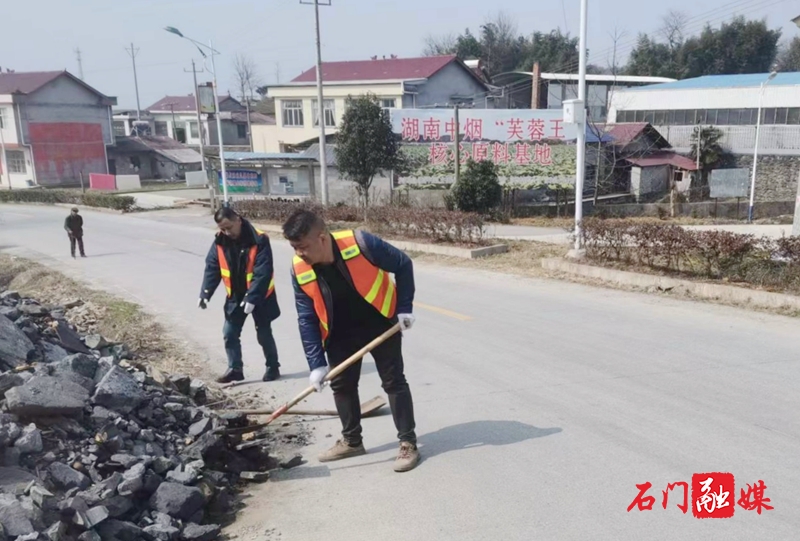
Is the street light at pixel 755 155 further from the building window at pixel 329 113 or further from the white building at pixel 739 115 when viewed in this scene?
the building window at pixel 329 113

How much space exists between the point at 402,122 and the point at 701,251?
18.8m

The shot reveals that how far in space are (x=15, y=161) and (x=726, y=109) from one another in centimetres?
4616

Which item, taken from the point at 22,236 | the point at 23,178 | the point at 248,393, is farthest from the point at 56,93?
the point at 248,393

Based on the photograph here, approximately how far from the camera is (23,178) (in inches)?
1828

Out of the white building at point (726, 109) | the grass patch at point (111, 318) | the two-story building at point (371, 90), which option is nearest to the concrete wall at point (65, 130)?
the two-story building at point (371, 90)

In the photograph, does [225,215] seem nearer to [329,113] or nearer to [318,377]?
[318,377]

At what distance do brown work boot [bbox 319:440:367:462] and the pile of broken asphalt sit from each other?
38 centimetres

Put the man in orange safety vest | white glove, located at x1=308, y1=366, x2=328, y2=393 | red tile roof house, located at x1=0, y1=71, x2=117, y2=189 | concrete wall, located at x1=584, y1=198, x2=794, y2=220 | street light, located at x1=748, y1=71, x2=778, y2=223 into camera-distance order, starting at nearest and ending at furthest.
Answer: the man in orange safety vest < white glove, located at x1=308, y1=366, x2=328, y2=393 < street light, located at x1=748, y1=71, x2=778, y2=223 < concrete wall, located at x1=584, y1=198, x2=794, y2=220 < red tile roof house, located at x1=0, y1=71, x2=117, y2=189

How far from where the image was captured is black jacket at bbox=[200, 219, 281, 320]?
245 inches

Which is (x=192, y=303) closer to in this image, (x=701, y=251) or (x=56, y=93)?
(x=701, y=251)

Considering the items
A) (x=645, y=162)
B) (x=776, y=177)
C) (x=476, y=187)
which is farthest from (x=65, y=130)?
(x=776, y=177)

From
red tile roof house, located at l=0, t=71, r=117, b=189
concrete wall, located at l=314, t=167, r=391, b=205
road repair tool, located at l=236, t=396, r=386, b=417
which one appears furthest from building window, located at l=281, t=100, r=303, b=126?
road repair tool, located at l=236, t=396, r=386, b=417

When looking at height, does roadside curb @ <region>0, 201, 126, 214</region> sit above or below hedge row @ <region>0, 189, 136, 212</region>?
below

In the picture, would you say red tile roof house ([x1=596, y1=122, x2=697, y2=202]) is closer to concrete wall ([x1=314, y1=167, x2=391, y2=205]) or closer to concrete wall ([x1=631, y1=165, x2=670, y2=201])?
concrete wall ([x1=631, y1=165, x2=670, y2=201])
